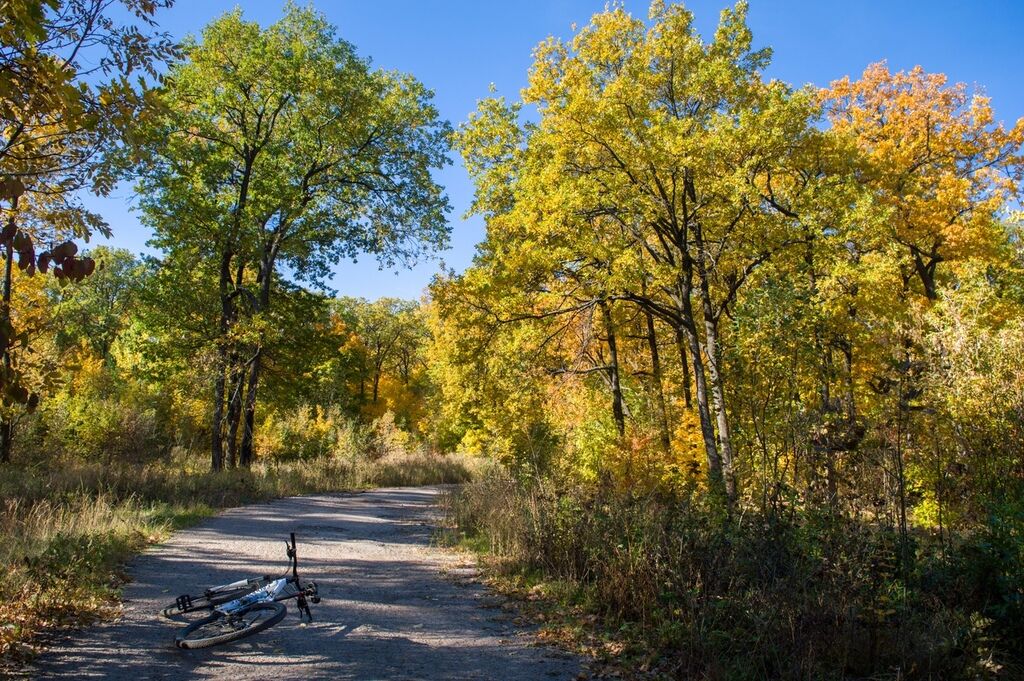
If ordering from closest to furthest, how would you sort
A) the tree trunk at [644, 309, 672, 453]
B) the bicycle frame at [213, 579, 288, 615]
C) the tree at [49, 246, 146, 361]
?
the bicycle frame at [213, 579, 288, 615], the tree trunk at [644, 309, 672, 453], the tree at [49, 246, 146, 361]

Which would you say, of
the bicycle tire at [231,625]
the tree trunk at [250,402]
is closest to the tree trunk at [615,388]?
the tree trunk at [250,402]

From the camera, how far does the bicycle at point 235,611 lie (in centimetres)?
548

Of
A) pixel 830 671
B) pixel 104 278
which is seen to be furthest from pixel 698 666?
pixel 104 278

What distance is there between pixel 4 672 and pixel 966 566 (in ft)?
29.3

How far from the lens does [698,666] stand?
516 cm

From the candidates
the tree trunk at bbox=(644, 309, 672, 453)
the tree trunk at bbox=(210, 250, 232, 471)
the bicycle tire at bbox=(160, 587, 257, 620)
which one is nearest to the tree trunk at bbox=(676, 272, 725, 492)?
the tree trunk at bbox=(644, 309, 672, 453)

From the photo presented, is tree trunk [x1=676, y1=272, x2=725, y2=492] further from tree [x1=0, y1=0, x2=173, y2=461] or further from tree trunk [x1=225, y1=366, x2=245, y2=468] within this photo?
tree trunk [x1=225, y1=366, x2=245, y2=468]

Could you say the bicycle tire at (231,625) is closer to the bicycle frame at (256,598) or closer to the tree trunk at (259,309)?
the bicycle frame at (256,598)

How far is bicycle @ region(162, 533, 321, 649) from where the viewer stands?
5.48 m

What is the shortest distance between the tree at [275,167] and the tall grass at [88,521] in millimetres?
3380

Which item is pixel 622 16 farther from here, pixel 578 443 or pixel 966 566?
pixel 966 566

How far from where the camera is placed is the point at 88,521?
9.03 metres

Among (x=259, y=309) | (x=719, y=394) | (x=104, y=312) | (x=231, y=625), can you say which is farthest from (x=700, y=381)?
(x=104, y=312)

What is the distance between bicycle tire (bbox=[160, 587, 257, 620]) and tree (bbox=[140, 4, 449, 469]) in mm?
12557
